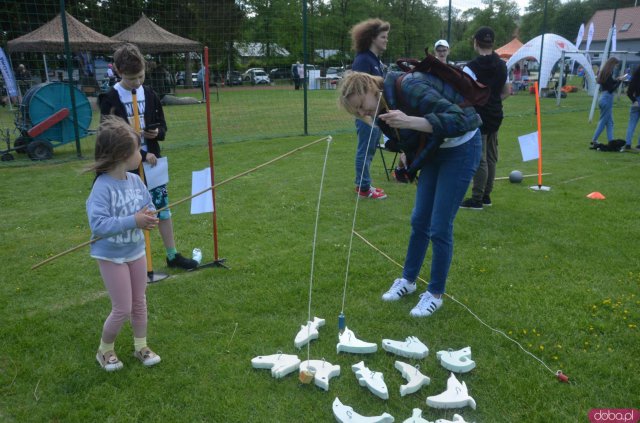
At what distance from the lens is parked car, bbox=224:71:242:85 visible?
1614 cm

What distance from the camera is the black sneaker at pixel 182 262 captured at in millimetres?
4234

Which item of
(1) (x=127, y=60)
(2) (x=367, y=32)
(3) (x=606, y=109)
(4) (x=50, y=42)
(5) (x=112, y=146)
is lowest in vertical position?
(3) (x=606, y=109)

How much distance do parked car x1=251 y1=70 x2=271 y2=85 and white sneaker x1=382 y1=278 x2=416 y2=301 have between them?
12446 mm

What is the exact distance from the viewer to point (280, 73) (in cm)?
1503

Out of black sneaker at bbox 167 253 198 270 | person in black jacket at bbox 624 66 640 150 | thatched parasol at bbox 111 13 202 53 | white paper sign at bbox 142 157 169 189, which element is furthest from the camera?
thatched parasol at bbox 111 13 202 53

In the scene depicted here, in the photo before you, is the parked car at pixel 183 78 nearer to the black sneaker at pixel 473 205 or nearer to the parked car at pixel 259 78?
the parked car at pixel 259 78

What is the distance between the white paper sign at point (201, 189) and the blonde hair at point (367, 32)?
2.88m

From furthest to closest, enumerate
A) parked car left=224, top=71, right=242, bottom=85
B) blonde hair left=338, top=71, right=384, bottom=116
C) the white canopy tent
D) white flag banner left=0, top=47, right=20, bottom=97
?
the white canopy tent, parked car left=224, top=71, right=242, bottom=85, white flag banner left=0, top=47, right=20, bottom=97, blonde hair left=338, top=71, right=384, bottom=116

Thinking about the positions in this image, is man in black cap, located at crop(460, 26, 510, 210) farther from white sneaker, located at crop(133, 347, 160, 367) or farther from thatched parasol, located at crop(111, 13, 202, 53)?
thatched parasol, located at crop(111, 13, 202, 53)

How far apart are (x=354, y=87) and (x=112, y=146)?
149 centimetres

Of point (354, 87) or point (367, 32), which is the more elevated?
point (367, 32)

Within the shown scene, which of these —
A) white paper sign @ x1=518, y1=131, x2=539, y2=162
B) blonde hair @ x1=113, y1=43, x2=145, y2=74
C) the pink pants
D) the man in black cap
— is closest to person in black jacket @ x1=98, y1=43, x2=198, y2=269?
blonde hair @ x1=113, y1=43, x2=145, y2=74

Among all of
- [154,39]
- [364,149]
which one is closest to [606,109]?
[364,149]

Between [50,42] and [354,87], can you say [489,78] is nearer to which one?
[354,87]
